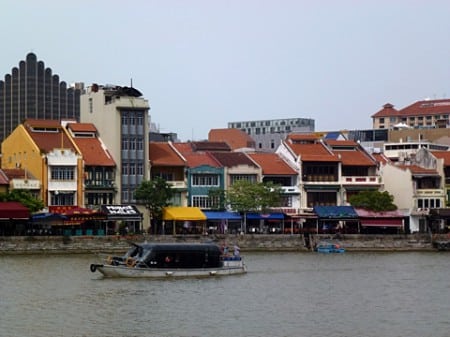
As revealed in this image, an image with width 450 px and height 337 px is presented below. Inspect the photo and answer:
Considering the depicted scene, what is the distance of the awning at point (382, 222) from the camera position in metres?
94.3

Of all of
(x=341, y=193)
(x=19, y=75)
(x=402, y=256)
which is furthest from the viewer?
(x=19, y=75)

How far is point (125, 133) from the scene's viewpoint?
90.8 m

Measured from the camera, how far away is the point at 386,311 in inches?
1903

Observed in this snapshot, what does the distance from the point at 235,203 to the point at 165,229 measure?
226 inches

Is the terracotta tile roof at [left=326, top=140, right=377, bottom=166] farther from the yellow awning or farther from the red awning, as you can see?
the yellow awning

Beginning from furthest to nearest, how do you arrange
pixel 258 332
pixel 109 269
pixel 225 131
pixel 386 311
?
pixel 225 131 < pixel 109 269 < pixel 386 311 < pixel 258 332

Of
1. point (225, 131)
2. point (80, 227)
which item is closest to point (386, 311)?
point (80, 227)

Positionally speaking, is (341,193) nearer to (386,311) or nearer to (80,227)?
(80,227)

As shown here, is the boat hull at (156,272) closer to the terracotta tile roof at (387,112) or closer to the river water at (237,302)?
the river water at (237,302)

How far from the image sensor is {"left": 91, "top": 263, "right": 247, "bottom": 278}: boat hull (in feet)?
198

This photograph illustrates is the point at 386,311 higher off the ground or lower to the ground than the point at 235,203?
lower

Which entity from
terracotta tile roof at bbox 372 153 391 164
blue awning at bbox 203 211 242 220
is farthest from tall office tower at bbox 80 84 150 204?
terracotta tile roof at bbox 372 153 391 164

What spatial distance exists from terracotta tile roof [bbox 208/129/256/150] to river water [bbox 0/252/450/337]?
66.6 m

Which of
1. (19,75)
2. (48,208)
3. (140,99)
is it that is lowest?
(48,208)
